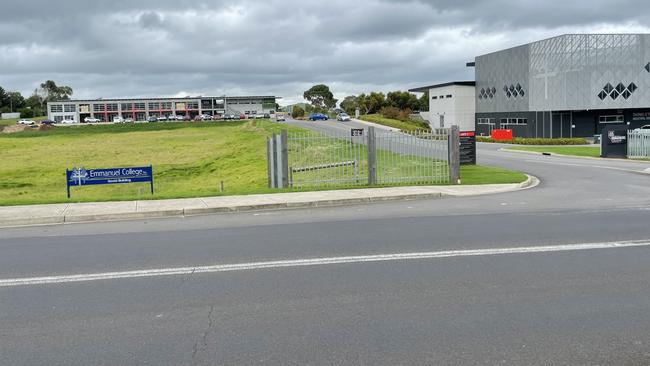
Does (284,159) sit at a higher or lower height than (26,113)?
lower

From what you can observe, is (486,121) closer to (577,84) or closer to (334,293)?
(577,84)

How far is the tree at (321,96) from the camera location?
528 ft

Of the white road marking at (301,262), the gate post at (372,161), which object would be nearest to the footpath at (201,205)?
the gate post at (372,161)

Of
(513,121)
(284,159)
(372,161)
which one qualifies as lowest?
(372,161)

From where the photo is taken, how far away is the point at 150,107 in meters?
165

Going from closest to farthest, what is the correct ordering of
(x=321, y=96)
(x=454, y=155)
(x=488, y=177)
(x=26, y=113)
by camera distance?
(x=454, y=155) < (x=488, y=177) < (x=321, y=96) < (x=26, y=113)

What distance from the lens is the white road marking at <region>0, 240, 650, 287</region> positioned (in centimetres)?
754

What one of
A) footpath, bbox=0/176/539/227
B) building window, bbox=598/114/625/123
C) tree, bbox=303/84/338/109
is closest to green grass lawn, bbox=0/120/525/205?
footpath, bbox=0/176/539/227

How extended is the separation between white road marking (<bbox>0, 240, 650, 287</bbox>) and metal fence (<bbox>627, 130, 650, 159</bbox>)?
85.2 ft

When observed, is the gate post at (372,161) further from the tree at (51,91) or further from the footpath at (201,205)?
the tree at (51,91)

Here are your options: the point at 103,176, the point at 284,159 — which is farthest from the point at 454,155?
the point at 103,176

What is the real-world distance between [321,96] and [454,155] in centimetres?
14396

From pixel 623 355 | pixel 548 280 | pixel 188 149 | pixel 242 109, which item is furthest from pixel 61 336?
pixel 242 109

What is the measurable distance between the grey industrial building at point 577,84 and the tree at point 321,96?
9621 centimetres
